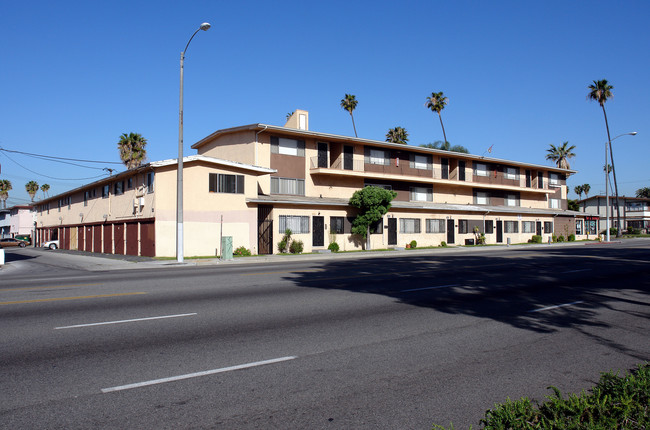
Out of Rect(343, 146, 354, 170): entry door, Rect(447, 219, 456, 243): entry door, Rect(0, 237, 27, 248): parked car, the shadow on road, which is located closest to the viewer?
the shadow on road

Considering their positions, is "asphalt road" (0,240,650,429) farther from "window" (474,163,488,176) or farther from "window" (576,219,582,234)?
"window" (576,219,582,234)

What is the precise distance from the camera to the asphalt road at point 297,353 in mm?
4305

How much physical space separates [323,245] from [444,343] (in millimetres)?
26560

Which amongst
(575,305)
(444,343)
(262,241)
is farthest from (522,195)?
(444,343)

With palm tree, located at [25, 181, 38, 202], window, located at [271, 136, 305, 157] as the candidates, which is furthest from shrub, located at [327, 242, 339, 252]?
palm tree, located at [25, 181, 38, 202]

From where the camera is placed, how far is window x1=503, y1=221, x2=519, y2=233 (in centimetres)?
4841

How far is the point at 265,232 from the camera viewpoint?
102ft

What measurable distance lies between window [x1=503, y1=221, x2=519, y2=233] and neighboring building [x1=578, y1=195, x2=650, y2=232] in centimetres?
4906

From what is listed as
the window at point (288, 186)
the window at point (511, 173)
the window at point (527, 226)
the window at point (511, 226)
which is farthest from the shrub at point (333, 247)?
the window at point (527, 226)

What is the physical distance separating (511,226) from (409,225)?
16.3 meters

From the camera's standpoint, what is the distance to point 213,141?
1485 inches

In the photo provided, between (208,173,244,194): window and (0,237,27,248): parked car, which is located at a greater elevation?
(208,173,244,194): window

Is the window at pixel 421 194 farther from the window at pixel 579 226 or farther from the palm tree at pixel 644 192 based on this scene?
the palm tree at pixel 644 192

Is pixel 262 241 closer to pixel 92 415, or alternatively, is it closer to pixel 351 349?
pixel 351 349
